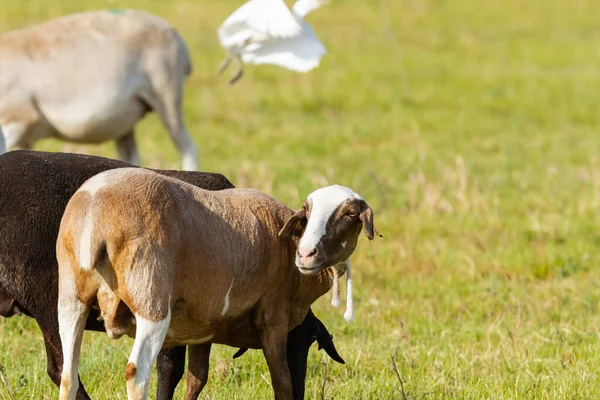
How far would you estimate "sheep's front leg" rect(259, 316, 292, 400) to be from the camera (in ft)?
15.6

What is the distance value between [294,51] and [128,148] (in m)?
5.19

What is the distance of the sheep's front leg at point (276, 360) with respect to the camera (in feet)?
15.6

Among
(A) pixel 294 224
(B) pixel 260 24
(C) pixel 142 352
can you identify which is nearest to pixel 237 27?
(B) pixel 260 24

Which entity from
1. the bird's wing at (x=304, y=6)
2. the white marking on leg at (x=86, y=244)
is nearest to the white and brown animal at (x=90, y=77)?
the bird's wing at (x=304, y=6)

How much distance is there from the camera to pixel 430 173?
500 inches

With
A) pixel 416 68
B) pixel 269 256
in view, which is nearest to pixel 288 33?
pixel 269 256

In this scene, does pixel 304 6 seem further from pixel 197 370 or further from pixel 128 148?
pixel 128 148

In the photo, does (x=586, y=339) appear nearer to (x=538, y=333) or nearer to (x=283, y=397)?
(x=538, y=333)

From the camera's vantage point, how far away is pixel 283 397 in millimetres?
4777

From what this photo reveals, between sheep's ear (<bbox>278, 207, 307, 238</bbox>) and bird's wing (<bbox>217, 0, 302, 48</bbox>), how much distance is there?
1.28m

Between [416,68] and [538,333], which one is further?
[416,68]

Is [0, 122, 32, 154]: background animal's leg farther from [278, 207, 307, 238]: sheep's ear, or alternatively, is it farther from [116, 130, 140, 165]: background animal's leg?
[278, 207, 307, 238]: sheep's ear

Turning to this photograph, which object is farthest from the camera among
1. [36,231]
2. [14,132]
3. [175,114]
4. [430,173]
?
[430,173]

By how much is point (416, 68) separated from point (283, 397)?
1516 centimetres
